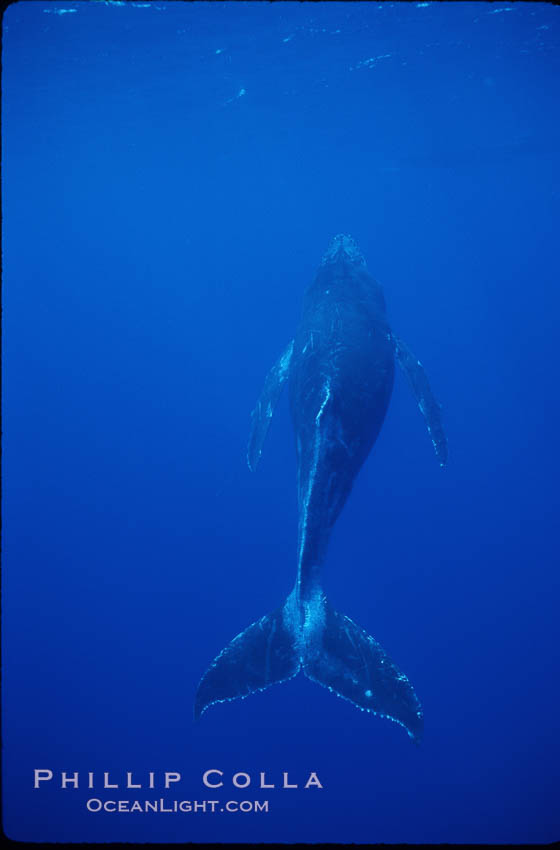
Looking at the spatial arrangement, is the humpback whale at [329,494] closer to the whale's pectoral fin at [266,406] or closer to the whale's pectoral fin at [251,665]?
the whale's pectoral fin at [251,665]

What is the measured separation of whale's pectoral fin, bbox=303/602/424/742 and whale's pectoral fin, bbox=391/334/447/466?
464cm

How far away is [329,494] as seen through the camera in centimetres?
873

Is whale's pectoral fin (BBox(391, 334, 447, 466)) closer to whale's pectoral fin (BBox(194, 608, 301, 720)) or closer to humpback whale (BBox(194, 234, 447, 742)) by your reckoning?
humpback whale (BBox(194, 234, 447, 742))

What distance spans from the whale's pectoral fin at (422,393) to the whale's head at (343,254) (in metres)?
2.76

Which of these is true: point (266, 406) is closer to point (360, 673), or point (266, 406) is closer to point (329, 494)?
point (329, 494)

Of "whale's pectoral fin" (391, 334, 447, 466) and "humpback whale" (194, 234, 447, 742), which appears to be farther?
"whale's pectoral fin" (391, 334, 447, 466)

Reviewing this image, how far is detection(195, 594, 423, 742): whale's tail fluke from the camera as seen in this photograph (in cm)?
748

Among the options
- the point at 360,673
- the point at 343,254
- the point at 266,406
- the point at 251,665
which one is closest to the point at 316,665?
the point at 360,673

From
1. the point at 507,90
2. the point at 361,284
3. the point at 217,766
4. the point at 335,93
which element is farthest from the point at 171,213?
the point at 217,766

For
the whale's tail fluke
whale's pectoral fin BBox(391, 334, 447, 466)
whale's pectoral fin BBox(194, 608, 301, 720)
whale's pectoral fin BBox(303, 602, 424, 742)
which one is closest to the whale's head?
whale's pectoral fin BBox(391, 334, 447, 466)

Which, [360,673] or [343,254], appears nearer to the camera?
[360,673]

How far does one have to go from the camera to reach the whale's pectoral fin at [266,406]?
11789 mm

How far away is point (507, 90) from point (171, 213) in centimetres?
4375

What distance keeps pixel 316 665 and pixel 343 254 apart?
955cm
